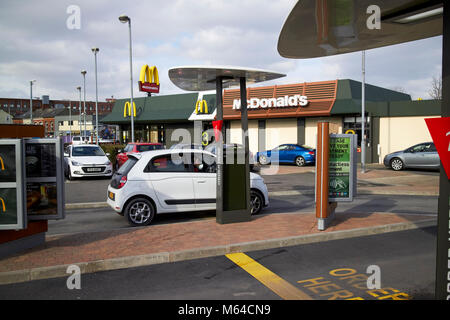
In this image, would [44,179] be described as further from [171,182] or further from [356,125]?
[356,125]

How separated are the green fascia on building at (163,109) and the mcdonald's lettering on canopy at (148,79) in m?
3.15

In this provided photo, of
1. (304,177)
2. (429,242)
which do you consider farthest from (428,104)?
(429,242)

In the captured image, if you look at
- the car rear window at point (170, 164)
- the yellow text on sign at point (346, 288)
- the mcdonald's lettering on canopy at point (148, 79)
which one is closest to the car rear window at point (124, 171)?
the car rear window at point (170, 164)

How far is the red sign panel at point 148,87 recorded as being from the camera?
3162cm

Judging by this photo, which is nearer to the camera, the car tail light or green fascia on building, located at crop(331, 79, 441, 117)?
the car tail light

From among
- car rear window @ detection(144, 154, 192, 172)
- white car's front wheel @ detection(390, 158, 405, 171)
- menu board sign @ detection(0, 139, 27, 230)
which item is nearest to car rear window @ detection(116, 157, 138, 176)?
car rear window @ detection(144, 154, 192, 172)

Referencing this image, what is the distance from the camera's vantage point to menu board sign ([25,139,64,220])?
6031 millimetres

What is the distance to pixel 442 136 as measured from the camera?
3.30 meters

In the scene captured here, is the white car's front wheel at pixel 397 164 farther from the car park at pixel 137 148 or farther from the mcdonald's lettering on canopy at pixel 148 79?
the mcdonald's lettering on canopy at pixel 148 79

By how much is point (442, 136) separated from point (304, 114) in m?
24.5

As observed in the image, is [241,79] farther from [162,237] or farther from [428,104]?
[428,104]

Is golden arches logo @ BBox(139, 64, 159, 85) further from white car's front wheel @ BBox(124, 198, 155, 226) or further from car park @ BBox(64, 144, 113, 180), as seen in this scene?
white car's front wheel @ BBox(124, 198, 155, 226)

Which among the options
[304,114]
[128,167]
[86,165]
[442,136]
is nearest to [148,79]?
[304,114]

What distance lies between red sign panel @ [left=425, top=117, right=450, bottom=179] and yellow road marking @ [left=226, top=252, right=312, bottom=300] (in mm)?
2183
